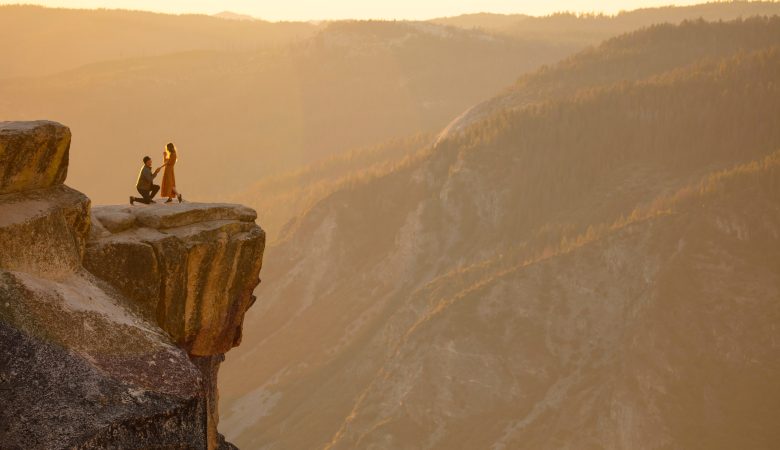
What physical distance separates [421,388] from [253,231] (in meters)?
90.3

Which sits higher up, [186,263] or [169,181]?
[169,181]

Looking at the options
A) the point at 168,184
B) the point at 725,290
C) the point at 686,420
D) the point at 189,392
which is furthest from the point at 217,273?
the point at 725,290

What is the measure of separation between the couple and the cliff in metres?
1.50

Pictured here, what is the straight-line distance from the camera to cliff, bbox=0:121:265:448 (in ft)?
67.3

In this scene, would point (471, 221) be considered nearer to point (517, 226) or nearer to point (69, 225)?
point (517, 226)

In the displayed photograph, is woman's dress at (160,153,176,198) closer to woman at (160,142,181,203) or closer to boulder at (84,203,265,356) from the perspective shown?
woman at (160,142,181,203)

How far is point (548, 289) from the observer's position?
417 ft

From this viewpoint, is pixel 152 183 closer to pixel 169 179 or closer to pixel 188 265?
pixel 169 179

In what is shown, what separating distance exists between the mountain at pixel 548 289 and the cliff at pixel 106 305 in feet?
265

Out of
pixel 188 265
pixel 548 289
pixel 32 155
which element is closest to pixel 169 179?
pixel 188 265

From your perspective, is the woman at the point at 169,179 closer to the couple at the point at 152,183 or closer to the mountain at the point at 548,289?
the couple at the point at 152,183

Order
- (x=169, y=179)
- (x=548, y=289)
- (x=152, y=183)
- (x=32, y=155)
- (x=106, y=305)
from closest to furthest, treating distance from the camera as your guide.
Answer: (x=106, y=305) → (x=32, y=155) → (x=152, y=183) → (x=169, y=179) → (x=548, y=289)

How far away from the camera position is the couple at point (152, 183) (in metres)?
30.2

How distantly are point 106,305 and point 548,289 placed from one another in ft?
347
